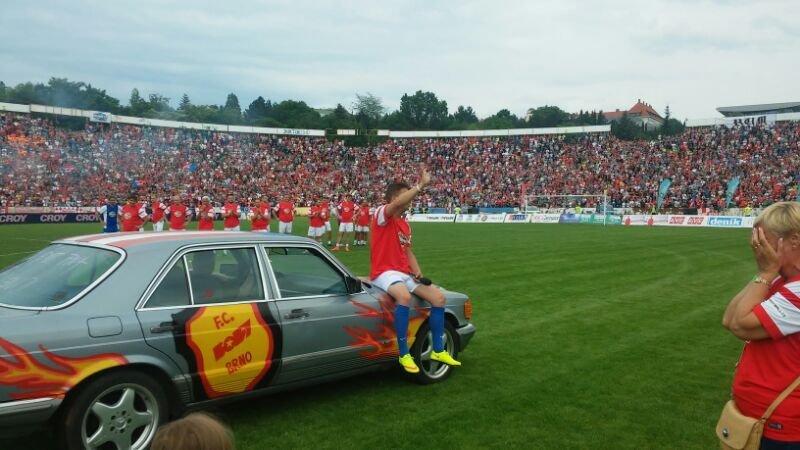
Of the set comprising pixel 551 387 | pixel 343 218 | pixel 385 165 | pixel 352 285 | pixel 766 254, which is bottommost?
pixel 551 387

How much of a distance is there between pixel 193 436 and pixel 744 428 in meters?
2.30

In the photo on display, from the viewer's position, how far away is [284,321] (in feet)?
15.4

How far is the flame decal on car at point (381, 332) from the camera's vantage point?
5293mm

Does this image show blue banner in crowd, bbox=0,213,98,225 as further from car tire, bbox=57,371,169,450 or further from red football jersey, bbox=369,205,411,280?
car tire, bbox=57,371,169,450

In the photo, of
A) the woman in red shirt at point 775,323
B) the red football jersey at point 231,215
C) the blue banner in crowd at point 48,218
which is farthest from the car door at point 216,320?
the blue banner in crowd at point 48,218

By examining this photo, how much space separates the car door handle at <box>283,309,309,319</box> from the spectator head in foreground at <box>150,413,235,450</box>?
2905 mm

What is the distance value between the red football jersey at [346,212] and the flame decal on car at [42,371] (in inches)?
659

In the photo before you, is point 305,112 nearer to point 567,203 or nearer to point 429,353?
point 567,203

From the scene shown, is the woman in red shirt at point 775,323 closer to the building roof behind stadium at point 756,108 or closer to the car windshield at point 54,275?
the car windshield at point 54,275

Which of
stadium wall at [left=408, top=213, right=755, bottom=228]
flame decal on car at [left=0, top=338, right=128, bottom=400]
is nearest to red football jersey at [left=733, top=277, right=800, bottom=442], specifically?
flame decal on car at [left=0, top=338, right=128, bottom=400]

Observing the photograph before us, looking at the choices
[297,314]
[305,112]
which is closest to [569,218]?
[297,314]

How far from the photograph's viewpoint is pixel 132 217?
1458cm

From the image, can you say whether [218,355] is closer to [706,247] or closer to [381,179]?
[706,247]

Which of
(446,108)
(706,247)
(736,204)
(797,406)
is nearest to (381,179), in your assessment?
(736,204)
